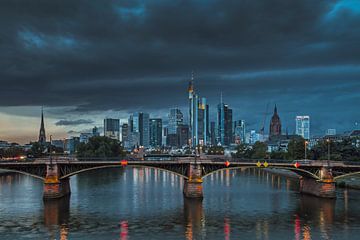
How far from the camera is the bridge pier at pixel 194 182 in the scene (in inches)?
4183

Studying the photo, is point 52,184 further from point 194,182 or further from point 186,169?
point 194,182

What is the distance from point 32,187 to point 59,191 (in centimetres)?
3095

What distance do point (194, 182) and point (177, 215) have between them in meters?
20.8

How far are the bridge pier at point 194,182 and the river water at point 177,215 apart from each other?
226cm

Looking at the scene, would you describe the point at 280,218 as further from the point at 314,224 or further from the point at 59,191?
the point at 59,191

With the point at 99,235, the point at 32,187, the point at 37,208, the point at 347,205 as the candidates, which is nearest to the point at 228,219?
the point at 99,235

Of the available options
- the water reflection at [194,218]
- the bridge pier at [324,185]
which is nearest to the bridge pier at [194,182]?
the water reflection at [194,218]

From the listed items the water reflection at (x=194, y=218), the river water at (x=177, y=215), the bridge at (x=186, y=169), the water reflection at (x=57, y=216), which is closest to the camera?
the river water at (x=177, y=215)

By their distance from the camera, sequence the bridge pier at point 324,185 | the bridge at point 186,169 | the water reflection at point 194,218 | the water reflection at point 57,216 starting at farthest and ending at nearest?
the bridge at point 186,169 → the bridge pier at point 324,185 → the water reflection at point 57,216 → the water reflection at point 194,218

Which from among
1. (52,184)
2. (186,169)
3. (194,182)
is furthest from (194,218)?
(52,184)

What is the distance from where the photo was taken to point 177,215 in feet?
286

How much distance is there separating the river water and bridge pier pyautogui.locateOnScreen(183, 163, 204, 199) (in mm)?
2259

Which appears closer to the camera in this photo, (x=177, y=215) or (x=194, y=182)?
(x=177, y=215)

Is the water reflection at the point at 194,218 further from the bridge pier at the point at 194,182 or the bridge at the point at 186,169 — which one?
the bridge at the point at 186,169
